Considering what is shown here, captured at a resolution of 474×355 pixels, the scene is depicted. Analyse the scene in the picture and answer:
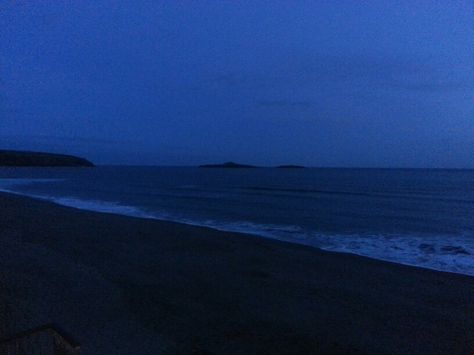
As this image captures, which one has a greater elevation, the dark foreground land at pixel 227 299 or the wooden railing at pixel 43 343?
the wooden railing at pixel 43 343

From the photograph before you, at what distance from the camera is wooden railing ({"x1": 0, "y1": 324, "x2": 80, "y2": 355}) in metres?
3.37

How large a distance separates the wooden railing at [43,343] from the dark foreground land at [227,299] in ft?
10.2

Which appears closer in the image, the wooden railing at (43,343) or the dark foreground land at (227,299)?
the wooden railing at (43,343)

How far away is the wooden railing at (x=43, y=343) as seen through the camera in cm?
337

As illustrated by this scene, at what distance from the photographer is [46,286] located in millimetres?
9688

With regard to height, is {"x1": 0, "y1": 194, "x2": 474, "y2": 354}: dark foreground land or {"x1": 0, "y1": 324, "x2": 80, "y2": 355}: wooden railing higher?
{"x1": 0, "y1": 324, "x2": 80, "y2": 355}: wooden railing

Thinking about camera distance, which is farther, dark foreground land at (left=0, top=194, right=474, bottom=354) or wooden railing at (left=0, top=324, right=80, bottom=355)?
dark foreground land at (left=0, top=194, right=474, bottom=354)

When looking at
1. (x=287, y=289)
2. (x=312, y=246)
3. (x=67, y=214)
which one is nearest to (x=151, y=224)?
(x=67, y=214)

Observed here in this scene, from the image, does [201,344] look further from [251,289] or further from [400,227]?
[400,227]

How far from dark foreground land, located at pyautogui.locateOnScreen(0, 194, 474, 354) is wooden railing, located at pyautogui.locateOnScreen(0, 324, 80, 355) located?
3.12 metres

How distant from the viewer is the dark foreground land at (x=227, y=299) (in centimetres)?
715

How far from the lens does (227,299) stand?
9.41m

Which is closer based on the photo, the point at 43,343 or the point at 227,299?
the point at 43,343

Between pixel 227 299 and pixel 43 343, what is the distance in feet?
20.7
